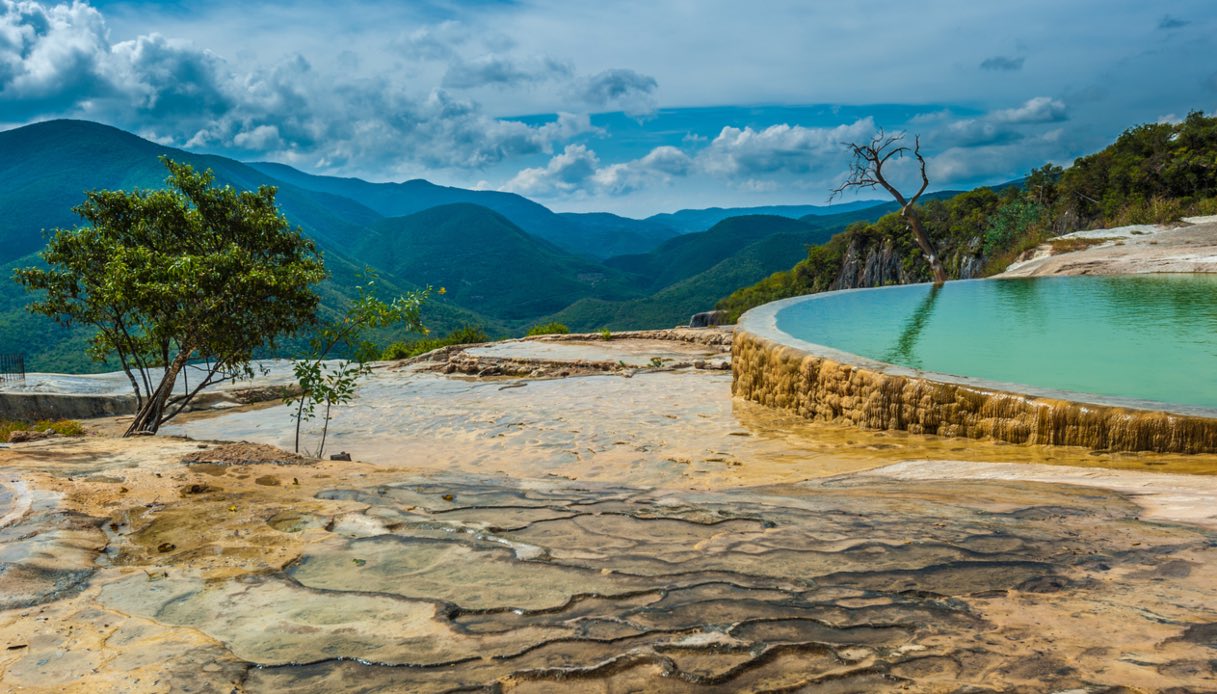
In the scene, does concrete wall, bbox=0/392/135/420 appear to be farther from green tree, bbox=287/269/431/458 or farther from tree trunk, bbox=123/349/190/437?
green tree, bbox=287/269/431/458

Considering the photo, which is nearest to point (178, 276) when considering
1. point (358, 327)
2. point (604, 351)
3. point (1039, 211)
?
point (358, 327)

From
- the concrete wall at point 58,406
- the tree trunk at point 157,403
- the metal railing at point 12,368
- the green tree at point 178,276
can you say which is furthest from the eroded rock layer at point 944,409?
the metal railing at point 12,368

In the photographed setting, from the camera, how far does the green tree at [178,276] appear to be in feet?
28.9

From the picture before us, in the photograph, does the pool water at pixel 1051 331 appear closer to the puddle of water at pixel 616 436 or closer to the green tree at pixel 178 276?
the puddle of water at pixel 616 436

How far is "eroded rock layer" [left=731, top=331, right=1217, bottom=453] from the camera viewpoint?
5281 millimetres

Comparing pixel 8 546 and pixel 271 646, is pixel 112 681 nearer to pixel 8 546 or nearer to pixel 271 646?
pixel 271 646

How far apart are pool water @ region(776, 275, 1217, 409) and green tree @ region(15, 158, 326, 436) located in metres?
7.71

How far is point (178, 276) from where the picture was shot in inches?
344

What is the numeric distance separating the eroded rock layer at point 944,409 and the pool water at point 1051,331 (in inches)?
22.3

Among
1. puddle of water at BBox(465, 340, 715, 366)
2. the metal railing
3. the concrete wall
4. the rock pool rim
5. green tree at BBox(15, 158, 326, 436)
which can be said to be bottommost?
the concrete wall

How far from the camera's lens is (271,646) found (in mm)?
2305

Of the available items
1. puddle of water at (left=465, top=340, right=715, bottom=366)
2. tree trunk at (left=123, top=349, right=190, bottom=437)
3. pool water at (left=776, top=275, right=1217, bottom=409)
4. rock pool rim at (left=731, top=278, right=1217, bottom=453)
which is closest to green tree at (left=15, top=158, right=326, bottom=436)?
tree trunk at (left=123, top=349, right=190, bottom=437)

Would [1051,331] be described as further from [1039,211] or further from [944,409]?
[1039,211]

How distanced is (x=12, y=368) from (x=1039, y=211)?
157 ft
